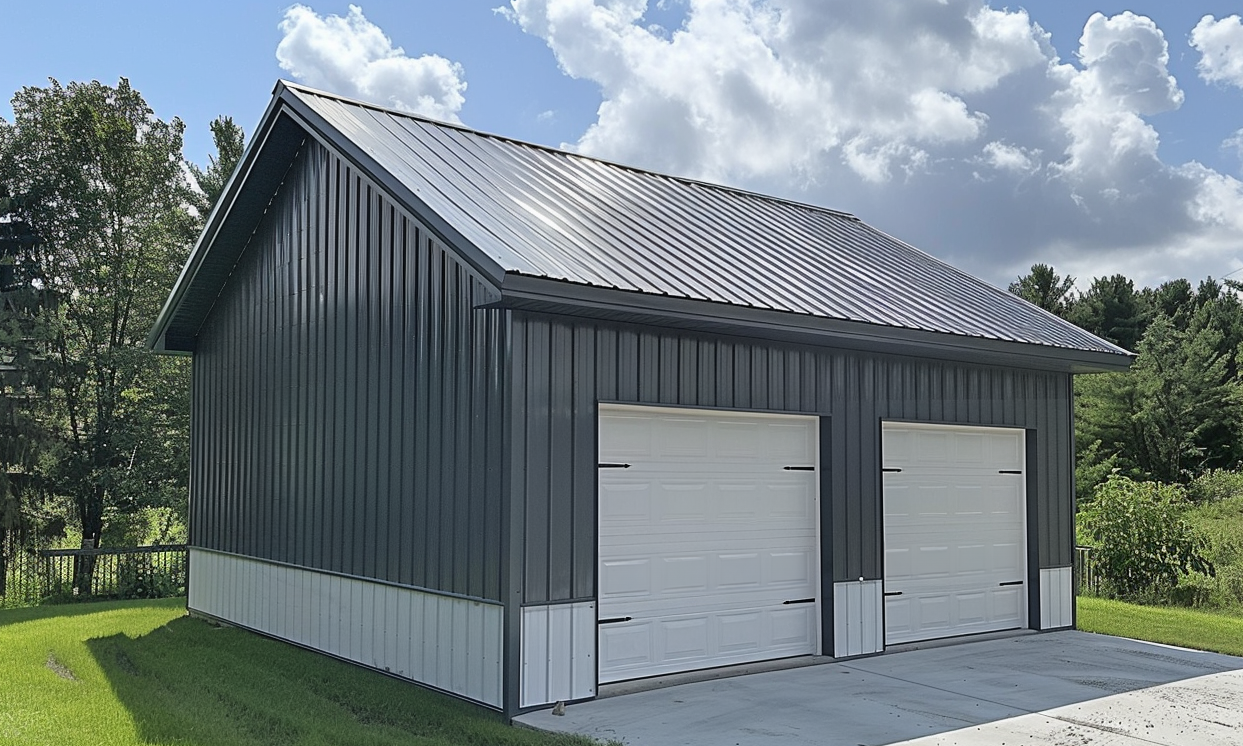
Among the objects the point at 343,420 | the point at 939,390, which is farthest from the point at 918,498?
the point at 343,420

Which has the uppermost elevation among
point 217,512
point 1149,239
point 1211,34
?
point 1211,34

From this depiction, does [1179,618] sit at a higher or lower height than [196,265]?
lower

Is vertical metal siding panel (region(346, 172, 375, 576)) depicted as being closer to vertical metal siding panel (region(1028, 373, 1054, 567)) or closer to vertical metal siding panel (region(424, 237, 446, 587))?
vertical metal siding panel (region(424, 237, 446, 587))

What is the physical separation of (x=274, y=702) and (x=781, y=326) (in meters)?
4.73

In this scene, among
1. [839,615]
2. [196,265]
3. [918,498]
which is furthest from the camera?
[196,265]

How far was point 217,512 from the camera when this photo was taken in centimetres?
1220

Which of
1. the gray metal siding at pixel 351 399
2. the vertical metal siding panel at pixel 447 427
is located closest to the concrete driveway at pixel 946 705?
the vertical metal siding panel at pixel 447 427

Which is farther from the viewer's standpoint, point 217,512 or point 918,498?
point 217,512

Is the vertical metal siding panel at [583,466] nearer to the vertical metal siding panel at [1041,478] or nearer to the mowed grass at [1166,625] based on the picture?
the vertical metal siding panel at [1041,478]

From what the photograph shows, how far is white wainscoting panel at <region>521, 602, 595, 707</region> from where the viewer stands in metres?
7.36

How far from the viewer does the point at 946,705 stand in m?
7.62

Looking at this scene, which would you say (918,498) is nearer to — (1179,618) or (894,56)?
(1179,618)

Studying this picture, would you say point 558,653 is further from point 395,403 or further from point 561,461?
point 395,403

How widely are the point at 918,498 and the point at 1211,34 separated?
13678 millimetres
